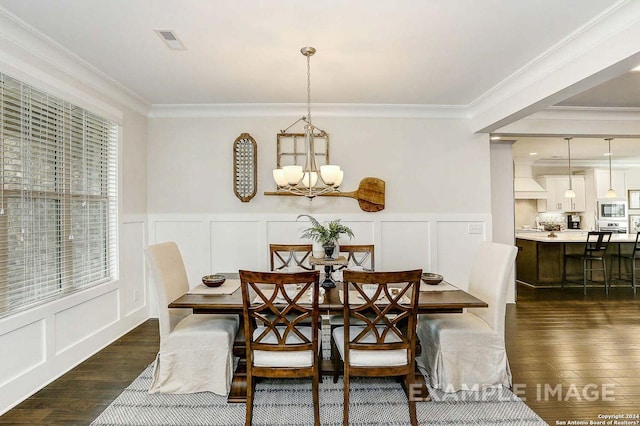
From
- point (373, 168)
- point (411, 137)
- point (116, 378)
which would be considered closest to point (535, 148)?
point (411, 137)

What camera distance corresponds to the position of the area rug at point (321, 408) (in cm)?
218

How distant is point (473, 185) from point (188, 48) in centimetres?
351

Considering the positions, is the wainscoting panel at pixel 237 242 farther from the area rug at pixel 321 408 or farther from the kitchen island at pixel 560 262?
the kitchen island at pixel 560 262

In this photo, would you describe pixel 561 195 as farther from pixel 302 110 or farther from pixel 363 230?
pixel 302 110

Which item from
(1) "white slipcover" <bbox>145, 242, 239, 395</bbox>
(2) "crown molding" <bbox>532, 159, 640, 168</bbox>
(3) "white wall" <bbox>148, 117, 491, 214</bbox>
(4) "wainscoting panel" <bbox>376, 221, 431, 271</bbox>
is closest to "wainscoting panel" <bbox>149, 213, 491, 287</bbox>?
(4) "wainscoting panel" <bbox>376, 221, 431, 271</bbox>

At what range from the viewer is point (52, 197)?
2.78 metres

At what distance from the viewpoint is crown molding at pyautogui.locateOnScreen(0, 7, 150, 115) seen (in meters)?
2.35

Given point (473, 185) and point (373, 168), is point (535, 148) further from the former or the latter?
point (373, 168)

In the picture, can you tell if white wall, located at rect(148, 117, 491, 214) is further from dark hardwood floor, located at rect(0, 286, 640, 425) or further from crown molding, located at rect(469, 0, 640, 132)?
dark hardwood floor, located at rect(0, 286, 640, 425)

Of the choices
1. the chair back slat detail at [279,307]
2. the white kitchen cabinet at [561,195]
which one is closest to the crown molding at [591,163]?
the white kitchen cabinet at [561,195]

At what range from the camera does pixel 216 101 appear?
4.06 meters

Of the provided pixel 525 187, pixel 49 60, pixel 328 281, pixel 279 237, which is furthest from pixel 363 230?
pixel 525 187

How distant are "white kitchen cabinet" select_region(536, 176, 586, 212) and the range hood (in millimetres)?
333

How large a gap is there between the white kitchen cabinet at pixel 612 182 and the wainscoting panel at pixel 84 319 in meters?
10.4
